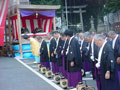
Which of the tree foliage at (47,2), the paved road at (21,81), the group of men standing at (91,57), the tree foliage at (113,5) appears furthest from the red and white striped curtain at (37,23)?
the group of men standing at (91,57)

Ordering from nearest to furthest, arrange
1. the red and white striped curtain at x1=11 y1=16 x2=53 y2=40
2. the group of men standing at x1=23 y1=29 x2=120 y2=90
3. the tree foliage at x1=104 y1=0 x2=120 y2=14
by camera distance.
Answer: the group of men standing at x1=23 y1=29 x2=120 y2=90 → the red and white striped curtain at x1=11 y1=16 x2=53 y2=40 → the tree foliage at x1=104 y1=0 x2=120 y2=14

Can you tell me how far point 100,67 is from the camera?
487cm

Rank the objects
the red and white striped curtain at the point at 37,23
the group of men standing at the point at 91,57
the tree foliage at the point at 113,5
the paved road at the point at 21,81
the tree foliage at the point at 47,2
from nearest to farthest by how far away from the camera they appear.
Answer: the group of men standing at the point at 91,57
the paved road at the point at 21,81
the red and white striped curtain at the point at 37,23
the tree foliage at the point at 113,5
the tree foliage at the point at 47,2

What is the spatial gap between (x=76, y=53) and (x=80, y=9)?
2331 centimetres

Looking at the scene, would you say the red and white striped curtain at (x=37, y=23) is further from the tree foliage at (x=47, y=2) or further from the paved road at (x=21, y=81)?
the paved road at (x=21, y=81)


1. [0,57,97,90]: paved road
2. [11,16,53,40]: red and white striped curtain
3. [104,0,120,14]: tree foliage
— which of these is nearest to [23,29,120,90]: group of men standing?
[0,57,97,90]: paved road

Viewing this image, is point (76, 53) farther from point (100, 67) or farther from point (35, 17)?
point (35, 17)

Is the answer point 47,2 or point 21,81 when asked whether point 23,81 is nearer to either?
point 21,81

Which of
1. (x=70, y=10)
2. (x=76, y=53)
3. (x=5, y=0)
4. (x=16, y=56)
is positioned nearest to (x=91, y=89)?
(x=76, y=53)

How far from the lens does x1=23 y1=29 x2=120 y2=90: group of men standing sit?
4.72 metres

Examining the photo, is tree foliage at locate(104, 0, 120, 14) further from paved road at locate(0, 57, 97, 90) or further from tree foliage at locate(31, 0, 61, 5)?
paved road at locate(0, 57, 97, 90)

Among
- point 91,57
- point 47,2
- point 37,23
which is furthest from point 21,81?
point 47,2

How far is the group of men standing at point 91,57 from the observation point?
4.72 m

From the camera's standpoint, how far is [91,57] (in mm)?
6734
